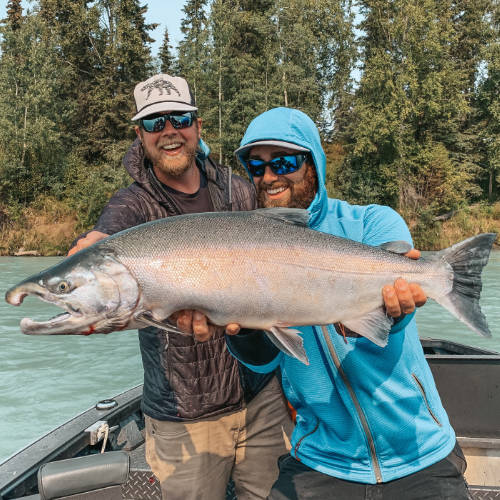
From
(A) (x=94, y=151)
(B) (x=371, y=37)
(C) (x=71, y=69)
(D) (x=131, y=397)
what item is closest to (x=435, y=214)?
(B) (x=371, y=37)

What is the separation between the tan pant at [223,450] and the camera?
3.09m

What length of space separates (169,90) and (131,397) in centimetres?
273

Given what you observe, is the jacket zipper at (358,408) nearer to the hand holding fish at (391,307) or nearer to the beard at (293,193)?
the hand holding fish at (391,307)

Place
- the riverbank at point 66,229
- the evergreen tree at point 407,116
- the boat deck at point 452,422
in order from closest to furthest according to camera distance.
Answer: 1. the boat deck at point 452,422
2. the riverbank at point 66,229
3. the evergreen tree at point 407,116

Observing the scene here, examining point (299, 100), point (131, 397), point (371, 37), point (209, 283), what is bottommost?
point (131, 397)

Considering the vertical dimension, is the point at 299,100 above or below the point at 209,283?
above

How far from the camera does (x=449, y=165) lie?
33.7 m

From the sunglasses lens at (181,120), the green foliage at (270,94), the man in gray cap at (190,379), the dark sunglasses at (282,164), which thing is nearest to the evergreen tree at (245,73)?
the green foliage at (270,94)

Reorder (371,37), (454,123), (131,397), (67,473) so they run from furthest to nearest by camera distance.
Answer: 1. (371,37)
2. (454,123)
3. (131,397)
4. (67,473)

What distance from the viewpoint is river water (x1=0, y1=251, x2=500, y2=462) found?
7707 mm

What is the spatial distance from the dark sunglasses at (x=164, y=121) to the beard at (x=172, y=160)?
0.51ft

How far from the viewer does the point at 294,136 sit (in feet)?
9.35

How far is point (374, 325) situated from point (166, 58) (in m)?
43.4

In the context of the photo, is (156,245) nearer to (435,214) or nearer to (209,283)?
(209,283)
